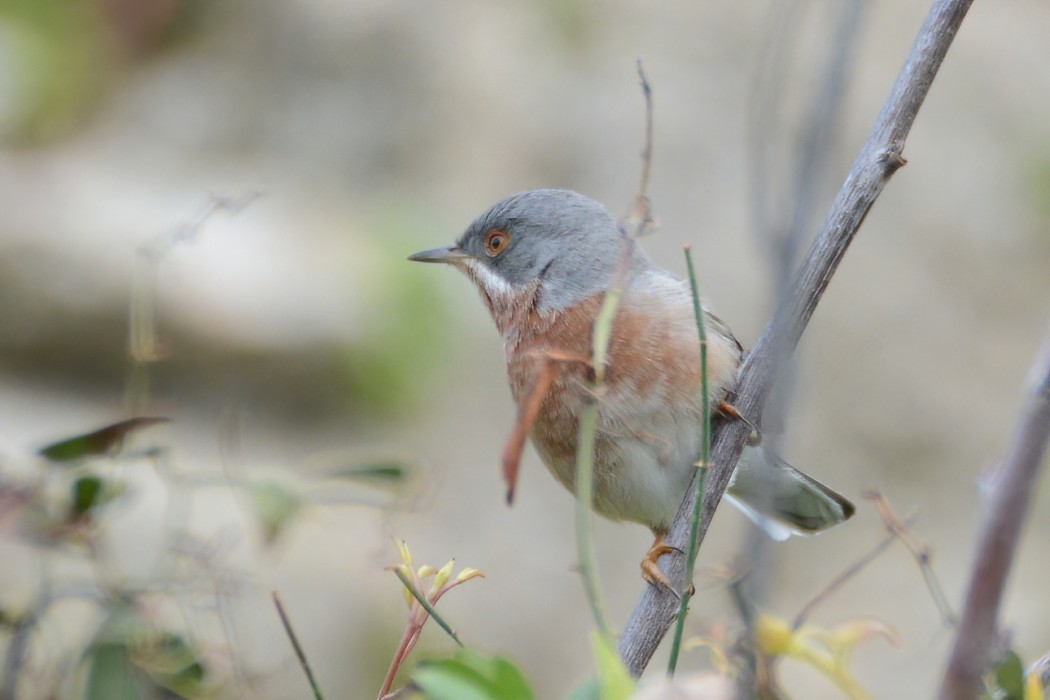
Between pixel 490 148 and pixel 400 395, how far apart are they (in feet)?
6.90

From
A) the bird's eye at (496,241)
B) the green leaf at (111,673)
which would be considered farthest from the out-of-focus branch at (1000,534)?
the bird's eye at (496,241)

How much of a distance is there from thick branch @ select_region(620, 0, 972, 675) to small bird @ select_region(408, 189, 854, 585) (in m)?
0.13

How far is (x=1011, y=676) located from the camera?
159 centimetres

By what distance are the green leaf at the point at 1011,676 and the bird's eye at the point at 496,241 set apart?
2527mm

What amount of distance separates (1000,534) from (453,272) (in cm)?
609

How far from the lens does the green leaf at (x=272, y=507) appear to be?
2.16 meters

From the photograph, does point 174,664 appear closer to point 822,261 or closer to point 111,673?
point 111,673

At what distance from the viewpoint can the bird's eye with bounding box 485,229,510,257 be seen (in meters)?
3.85

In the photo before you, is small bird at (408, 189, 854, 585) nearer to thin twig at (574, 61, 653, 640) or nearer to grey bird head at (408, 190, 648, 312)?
grey bird head at (408, 190, 648, 312)

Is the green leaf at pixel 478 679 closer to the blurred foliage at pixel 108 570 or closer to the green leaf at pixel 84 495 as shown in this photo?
the blurred foliage at pixel 108 570

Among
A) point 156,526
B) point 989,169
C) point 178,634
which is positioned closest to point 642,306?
point 178,634

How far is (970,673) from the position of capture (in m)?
1.06

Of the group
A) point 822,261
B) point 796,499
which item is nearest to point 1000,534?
point 822,261

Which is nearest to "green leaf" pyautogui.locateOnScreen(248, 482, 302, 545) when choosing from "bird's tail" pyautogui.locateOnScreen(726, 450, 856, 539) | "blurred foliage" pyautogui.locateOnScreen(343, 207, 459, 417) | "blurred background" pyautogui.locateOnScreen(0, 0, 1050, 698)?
"bird's tail" pyautogui.locateOnScreen(726, 450, 856, 539)
